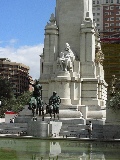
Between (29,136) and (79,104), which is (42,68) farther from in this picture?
(29,136)

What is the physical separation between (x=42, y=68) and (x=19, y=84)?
8631 centimetres

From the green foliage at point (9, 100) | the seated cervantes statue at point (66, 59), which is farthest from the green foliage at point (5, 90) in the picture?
the seated cervantes statue at point (66, 59)

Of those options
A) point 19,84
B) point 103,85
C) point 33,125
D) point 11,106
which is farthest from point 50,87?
point 19,84

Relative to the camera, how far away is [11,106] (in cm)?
8856

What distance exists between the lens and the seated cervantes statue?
161 ft

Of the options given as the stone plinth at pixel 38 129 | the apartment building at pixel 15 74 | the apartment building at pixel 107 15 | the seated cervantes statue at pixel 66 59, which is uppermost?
the apartment building at pixel 107 15

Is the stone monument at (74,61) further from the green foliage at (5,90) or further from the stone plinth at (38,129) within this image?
the green foliage at (5,90)

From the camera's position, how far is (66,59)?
161ft

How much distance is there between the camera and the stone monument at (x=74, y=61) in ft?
160

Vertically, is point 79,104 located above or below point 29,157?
above

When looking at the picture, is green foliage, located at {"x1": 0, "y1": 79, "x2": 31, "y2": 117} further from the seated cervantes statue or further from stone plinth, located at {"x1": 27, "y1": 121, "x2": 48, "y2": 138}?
stone plinth, located at {"x1": 27, "y1": 121, "x2": 48, "y2": 138}

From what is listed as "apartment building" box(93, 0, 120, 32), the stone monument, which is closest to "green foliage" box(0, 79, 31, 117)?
the stone monument

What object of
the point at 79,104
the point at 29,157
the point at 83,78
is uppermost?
the point at 83,78

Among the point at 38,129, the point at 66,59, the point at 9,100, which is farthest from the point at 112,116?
the point at 9,100
